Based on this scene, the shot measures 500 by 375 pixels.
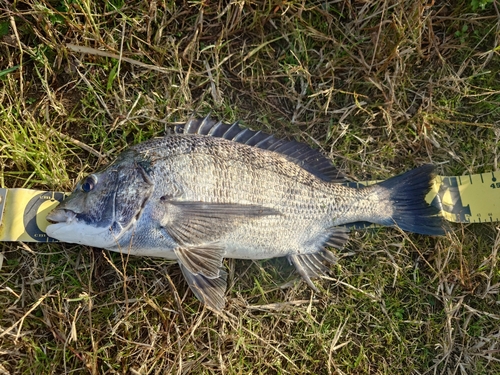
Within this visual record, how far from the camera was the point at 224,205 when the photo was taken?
2.50m

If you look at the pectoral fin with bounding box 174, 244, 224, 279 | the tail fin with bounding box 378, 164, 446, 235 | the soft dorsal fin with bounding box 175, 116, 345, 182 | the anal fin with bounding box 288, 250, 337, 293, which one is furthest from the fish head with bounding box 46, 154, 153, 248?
the tail fin with bounding box 378, 164, 446, 235

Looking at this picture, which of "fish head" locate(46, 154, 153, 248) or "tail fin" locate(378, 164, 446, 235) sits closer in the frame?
"fish head" locate(46, 154, 153, 248)

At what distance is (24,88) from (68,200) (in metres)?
1.19

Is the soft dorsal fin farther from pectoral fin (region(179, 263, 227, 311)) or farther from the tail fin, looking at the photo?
pectoral fin (region(179, 263, 227, 311))

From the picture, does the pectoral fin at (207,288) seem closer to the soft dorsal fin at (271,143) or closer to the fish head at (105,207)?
the fish head at (105,207)

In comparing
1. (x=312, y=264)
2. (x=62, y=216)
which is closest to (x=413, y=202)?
(x=312, y=264)

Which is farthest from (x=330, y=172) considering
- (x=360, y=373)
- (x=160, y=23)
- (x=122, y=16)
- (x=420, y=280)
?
(x=122, y=16)

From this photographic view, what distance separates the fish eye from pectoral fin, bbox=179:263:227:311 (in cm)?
83

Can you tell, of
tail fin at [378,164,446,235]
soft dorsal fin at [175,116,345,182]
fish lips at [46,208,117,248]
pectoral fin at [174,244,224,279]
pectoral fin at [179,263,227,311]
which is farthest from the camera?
tail fin at [378,164,446,235]

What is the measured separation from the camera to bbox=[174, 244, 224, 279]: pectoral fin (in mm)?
2490

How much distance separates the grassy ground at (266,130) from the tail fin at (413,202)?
234 mm

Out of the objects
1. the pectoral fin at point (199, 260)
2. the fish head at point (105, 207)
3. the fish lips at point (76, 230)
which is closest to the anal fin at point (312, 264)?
the pectoral fin at point (199, 260)

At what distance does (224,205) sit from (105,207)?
775mm

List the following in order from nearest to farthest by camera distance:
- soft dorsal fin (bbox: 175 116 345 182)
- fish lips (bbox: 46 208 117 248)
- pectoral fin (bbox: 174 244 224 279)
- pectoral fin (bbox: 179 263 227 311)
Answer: fish lips (bbox: 46 208 117 248)
pectoral fin (bbox: 174 244 224 279)
pectoral fin (bbox: 179 263 227 311)
soft dorsal fin (bbox: 175 116 345 182)
